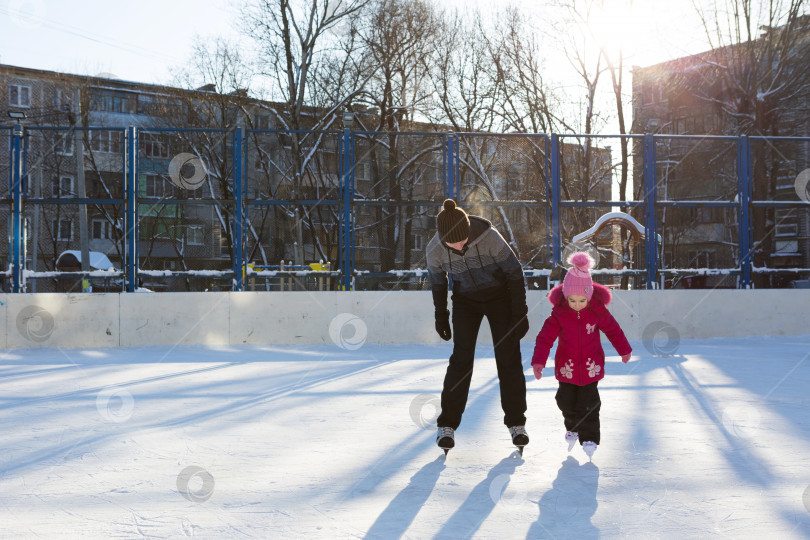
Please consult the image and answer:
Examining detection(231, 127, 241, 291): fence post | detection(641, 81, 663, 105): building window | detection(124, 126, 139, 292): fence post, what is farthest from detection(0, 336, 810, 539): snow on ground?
detection(641, 81, 663, 105): building window

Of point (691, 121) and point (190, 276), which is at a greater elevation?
point (691, 121)

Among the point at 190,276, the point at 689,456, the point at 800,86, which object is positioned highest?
the point at 800,86

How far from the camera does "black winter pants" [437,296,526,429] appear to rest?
14.5ft

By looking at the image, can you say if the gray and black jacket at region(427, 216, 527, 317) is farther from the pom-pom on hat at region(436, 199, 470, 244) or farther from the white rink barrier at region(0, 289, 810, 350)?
the white rink barrier at region(0, 289, 810, 350)

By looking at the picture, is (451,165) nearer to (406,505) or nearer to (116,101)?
(406,505)

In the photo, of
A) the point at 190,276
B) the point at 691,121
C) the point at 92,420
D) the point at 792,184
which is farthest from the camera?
the point at 691,121

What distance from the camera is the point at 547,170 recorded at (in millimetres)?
12336

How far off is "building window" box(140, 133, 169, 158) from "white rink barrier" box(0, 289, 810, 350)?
2722mm

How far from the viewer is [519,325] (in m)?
4.30

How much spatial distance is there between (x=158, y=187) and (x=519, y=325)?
891cm

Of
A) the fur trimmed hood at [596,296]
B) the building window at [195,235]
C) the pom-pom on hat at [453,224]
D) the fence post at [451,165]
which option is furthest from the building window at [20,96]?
the fur trimmed hood at [596,296]

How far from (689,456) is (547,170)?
833 centimetres

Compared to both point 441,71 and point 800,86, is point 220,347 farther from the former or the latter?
point 800,86

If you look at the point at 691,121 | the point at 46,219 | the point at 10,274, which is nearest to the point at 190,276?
the point at 10,274
